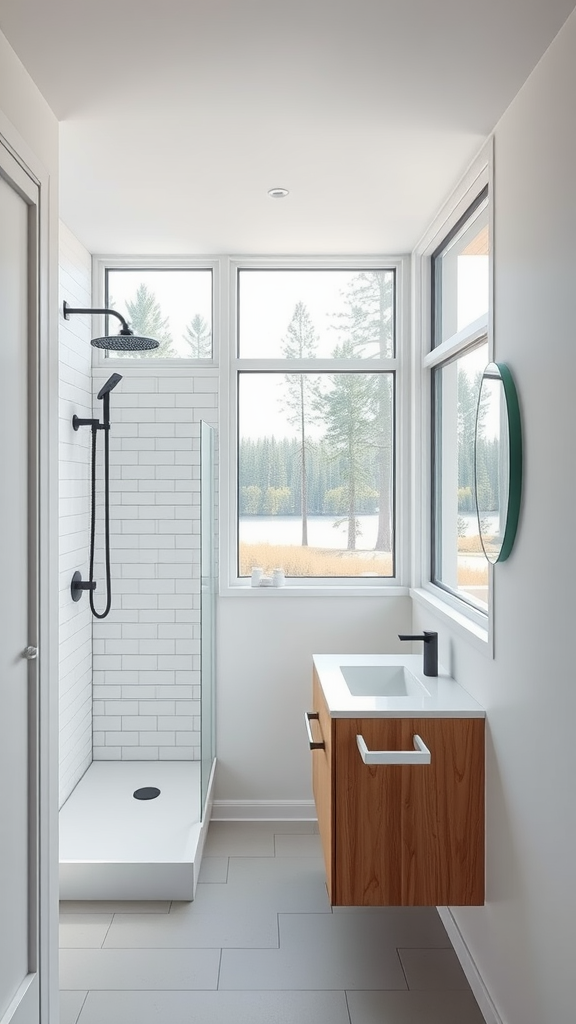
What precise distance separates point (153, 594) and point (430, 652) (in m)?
1.55

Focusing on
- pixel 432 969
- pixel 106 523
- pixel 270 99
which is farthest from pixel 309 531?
pixel 270 99

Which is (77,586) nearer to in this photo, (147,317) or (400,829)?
(147,317)

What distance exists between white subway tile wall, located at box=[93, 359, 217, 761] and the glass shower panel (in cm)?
19

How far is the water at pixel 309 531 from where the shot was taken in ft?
12.5

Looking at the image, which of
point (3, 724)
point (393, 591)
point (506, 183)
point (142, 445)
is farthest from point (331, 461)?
point (3, 724)

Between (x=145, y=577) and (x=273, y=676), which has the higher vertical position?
(x=145, y=577)

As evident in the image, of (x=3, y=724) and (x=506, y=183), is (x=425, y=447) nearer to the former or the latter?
(x=506, y=183)

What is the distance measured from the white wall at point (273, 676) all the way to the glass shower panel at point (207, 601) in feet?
0.37

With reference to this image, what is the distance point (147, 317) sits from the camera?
3773mm

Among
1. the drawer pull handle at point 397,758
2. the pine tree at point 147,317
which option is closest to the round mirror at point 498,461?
the drawer pull handle at point 397,758

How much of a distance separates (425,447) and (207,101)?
1.87 m

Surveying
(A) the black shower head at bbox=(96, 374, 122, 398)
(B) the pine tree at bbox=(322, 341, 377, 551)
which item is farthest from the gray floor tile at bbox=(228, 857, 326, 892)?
(A) the black shower head at bbox=(96, 374, 122, 398)

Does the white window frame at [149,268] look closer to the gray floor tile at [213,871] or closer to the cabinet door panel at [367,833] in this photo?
the cabinet door panel at [367,833]

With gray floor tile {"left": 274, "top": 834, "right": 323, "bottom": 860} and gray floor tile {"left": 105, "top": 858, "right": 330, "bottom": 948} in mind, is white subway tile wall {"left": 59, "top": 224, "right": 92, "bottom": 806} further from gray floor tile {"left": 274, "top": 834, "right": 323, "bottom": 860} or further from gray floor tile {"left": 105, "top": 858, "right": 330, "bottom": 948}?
gray floor tile {"left": 274, "top": 834, "right": 323, "bottom": 860}
